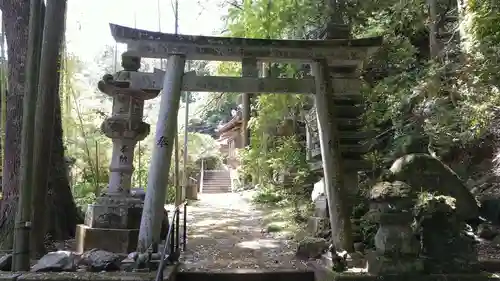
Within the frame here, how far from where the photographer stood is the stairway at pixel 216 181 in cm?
2734

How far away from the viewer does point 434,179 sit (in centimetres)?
660

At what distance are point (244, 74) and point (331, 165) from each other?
1.91 m

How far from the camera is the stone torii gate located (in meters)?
5.95

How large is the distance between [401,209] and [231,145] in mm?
30392

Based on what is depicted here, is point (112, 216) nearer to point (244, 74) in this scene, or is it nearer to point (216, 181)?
point (244, 74)

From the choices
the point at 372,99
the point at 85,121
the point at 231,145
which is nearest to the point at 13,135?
the point at 372,99

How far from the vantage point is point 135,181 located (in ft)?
60.7

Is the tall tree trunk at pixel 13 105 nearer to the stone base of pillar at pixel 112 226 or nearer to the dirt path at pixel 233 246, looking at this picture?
the stone base of pillar at pixel 112 226

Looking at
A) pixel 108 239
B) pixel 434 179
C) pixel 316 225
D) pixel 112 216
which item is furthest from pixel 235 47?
pixel 434 179

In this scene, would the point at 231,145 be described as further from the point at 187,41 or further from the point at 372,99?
the point at 187,41

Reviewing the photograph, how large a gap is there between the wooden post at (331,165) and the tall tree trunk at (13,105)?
180 inches

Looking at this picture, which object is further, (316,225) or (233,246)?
(233,246)

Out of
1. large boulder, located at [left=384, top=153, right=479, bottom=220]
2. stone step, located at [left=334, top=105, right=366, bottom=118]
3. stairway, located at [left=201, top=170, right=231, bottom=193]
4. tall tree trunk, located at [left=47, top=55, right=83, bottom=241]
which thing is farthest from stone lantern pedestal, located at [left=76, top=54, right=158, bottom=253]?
stairway, located at [left=201, top=170, right=231, bottom=193]

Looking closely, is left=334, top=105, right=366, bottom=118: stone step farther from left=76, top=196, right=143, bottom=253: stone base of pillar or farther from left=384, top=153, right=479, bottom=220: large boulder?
left=76, top=196, right=143, bottom=253: stone base of pillar
